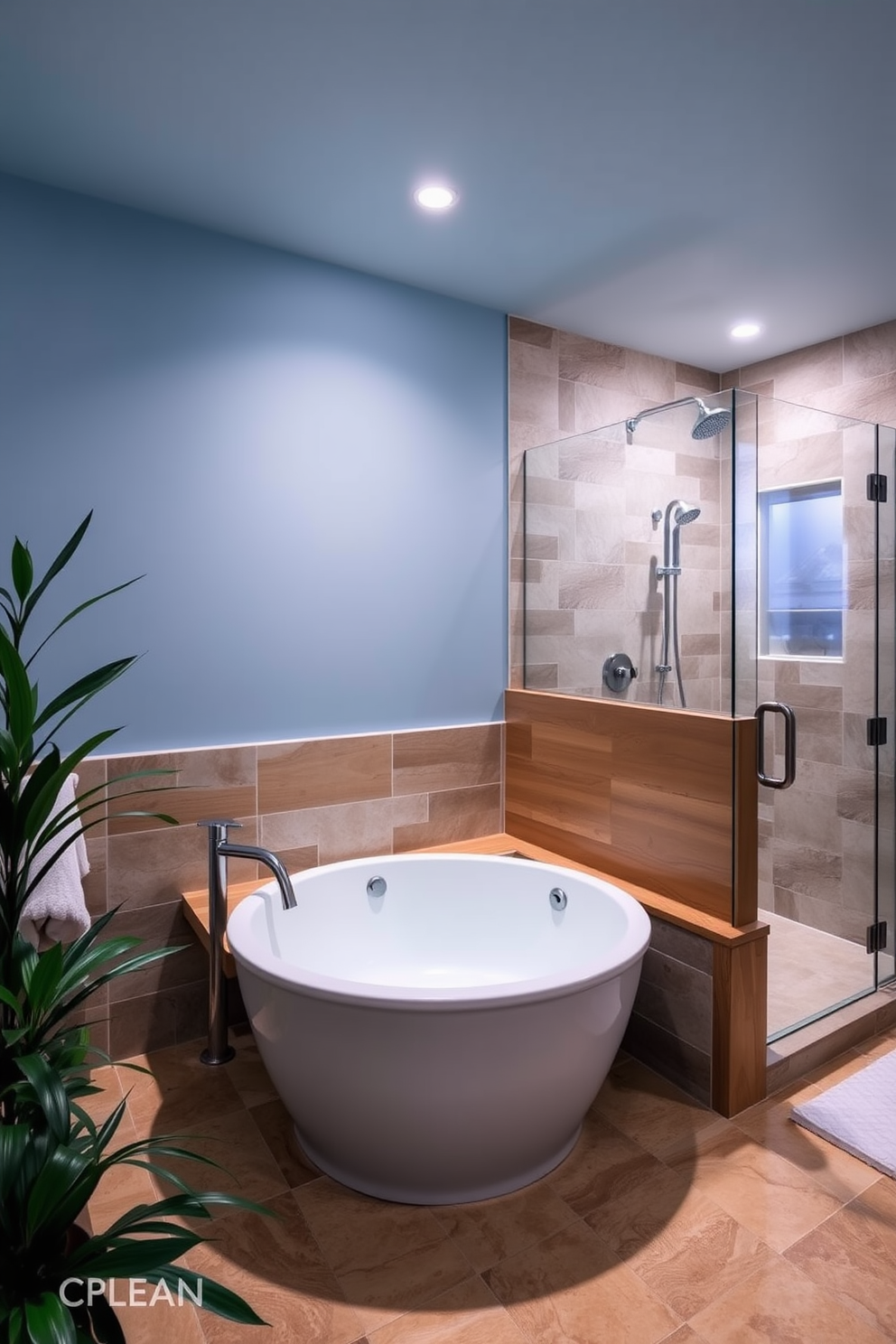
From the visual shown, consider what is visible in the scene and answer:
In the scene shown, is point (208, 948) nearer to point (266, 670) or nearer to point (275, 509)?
point (266, 670)

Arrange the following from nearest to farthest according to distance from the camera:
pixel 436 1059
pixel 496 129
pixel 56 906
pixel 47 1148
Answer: pixel 47 1148
pixel 436 1059
pixel 56 906
pixel 496 129

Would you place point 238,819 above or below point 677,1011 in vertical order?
above

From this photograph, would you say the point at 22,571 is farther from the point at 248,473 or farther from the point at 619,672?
the point at 619,672

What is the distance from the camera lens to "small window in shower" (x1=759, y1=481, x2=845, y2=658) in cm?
248

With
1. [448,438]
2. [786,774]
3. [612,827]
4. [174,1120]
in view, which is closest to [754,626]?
[786,774]

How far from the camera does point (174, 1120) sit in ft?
7.20

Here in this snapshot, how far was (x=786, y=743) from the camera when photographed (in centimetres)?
239

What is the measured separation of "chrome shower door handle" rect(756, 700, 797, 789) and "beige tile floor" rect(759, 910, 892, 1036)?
0.53m

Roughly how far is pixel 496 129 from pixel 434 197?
352mm

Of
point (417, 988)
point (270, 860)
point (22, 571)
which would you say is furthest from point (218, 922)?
point (22, 571)

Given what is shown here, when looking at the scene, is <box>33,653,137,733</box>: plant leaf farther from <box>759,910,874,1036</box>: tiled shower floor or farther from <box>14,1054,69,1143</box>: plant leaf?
<box>759,910,874,1036</box>: tiled shower floor

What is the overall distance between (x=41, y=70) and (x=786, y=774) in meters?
2.65

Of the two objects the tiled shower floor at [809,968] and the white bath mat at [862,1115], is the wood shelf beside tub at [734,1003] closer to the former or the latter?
the white bath mat at [862,1115]

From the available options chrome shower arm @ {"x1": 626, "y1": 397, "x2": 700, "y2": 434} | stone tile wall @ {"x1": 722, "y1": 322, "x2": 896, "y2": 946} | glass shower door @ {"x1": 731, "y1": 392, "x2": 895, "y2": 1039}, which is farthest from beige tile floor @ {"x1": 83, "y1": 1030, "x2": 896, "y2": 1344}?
chrome shower arm @ {"x1": 626, "y1": 397, "x2": 700, "y2": 434}
